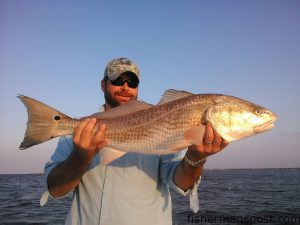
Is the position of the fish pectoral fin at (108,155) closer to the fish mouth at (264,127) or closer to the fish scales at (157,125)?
the fish scales at (157,125)

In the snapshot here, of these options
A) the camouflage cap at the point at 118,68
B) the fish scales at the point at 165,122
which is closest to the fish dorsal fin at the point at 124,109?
the fish scales at the point at 165,122

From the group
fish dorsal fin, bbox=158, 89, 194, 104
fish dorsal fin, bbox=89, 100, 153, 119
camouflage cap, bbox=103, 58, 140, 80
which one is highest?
camouflage cap, bbox=103, 58, 140, 80

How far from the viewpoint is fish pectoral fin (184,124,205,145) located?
3.87 metres

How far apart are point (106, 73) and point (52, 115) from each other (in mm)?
1617

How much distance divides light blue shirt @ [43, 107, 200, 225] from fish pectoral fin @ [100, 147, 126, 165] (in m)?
0.24

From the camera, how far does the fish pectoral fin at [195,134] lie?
387 cm

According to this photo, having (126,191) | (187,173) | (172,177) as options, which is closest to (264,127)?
(187,173)

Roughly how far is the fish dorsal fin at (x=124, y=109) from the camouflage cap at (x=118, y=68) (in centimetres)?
104

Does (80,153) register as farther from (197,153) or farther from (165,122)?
(197,153)

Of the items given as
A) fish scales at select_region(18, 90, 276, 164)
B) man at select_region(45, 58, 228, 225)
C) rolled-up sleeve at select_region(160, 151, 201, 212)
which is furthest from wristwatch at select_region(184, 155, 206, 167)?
rolled-up sleeve at select_region(160, 151, 201, 212)

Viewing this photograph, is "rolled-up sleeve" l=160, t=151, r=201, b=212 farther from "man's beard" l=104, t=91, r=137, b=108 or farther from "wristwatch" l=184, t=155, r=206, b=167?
"man's beard" l=104, t=91, r=137, b=108

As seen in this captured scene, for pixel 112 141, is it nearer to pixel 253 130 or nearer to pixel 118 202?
pixel 118 202

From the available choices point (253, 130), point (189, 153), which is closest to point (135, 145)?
point (189, 153)

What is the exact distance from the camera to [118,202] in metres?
3.98
